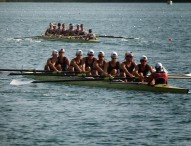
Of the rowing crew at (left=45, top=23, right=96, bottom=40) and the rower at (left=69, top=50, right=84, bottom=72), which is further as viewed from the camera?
the rowing crew at (left=45, top=23, right=96, bottom=40)

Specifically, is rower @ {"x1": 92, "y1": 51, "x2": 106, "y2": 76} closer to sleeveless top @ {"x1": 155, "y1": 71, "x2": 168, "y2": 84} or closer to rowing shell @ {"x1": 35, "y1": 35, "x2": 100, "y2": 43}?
sleeveless top @ {"x1": 155, "y1": 71, "x2": 168, "y2": 84}

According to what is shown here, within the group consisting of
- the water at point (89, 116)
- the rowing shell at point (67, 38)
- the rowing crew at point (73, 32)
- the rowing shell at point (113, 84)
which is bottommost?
the rowing shell at point (67, 38)

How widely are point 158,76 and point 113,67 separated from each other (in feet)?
10.3

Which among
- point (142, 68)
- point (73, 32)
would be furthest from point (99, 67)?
point (73, 32)

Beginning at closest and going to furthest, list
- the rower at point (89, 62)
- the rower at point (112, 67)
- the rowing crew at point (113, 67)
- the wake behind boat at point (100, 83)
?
the wake behind boat at point (100, 83)
the rowing crew at point (113, 67)
the rower at point (112, 67)
the rower at point (89, 62)

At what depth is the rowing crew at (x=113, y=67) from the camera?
3253 cm

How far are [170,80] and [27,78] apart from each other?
7.62 m

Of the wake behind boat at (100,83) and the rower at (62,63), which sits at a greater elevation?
the rower at (62,63)

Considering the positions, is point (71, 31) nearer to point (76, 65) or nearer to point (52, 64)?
point (52, 64)

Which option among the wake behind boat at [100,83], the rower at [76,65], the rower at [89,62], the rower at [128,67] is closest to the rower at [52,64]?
the wake behind boat at [100,83]

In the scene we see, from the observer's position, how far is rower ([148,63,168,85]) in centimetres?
3216

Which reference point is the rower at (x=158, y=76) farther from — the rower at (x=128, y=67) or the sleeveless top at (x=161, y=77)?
the rower at (x=128, y=67)

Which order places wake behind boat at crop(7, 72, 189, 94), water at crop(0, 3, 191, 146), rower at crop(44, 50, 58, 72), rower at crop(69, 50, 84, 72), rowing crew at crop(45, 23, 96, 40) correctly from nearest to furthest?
water at crop(0, 3, 191, 146) < wake behind boat at crop(7, 72, 189, 94) < rower at crop(69, 50, 84, 72) < rower at crop(44, 50, 58, 72) < rowing crew at crop(45, 23, 96, 40)

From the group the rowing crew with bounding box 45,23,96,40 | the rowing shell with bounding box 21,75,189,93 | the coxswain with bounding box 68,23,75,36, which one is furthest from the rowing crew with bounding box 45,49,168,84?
the coxswain with bounding box 68,23,75,36
